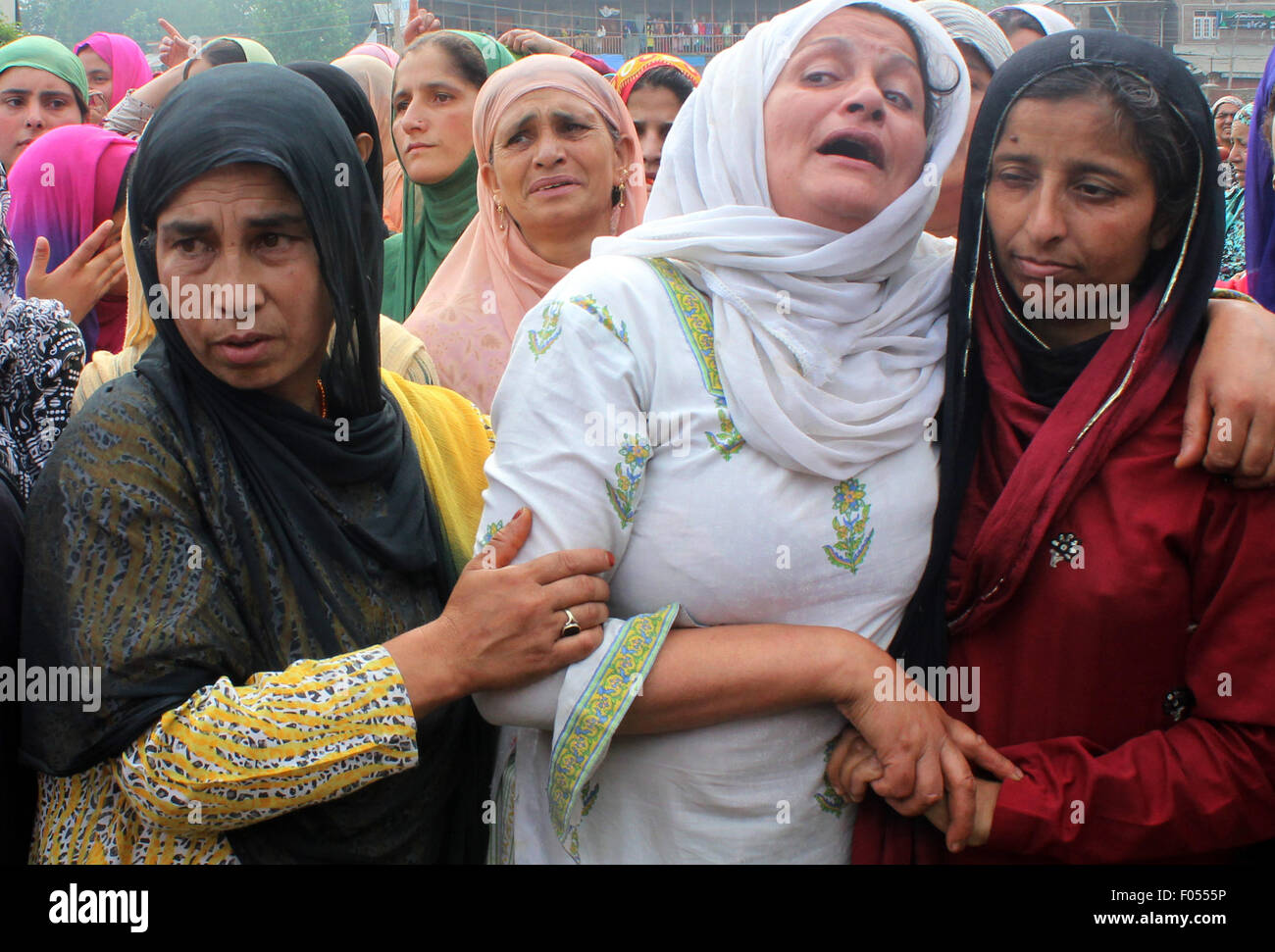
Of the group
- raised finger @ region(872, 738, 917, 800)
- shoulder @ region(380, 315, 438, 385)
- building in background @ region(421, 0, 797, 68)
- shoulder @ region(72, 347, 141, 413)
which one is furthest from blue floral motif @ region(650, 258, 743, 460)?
building in background @ region(421, 0, 797, 68)

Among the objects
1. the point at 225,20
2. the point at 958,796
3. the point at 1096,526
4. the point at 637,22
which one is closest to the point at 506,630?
the point at 958,796

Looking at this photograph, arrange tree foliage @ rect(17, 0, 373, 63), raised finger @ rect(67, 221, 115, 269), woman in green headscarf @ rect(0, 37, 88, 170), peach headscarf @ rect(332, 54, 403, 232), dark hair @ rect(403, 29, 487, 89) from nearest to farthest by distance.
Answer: raised finger @ rect(67, 221, 115, 269) → dark hair @ rect(403, 29, 487, 89) → woman in green headscarf @ rect(0, 37, 88, 170) → peach headscarf @ rect(332, 54, 403, 232) → tree foliage @ rect(17, 0, 373, 63)

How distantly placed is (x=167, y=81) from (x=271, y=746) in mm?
→ 4479

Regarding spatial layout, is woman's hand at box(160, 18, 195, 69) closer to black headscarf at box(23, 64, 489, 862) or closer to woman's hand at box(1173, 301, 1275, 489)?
black headscarf at box(23, 64, 489, 862)

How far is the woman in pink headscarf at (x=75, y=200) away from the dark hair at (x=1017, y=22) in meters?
3.21

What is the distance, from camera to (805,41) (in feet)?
6.10

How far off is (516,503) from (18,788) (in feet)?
2.80

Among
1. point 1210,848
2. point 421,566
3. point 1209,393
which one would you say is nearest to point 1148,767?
point 1210,848

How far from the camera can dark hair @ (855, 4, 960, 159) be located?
1.89 m

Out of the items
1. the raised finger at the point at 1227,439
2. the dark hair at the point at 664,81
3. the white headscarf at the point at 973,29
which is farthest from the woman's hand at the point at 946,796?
the dark hair at the point at 664,81

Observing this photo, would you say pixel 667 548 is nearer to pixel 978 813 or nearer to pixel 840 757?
pixel 840 757

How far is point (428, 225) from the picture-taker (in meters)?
4.40

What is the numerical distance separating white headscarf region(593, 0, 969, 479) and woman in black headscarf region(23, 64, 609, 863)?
1.28 ft

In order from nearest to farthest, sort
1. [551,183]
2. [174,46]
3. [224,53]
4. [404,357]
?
1. [404,357]
2. [551,183]
3. [224,53]
4. [174,46]
